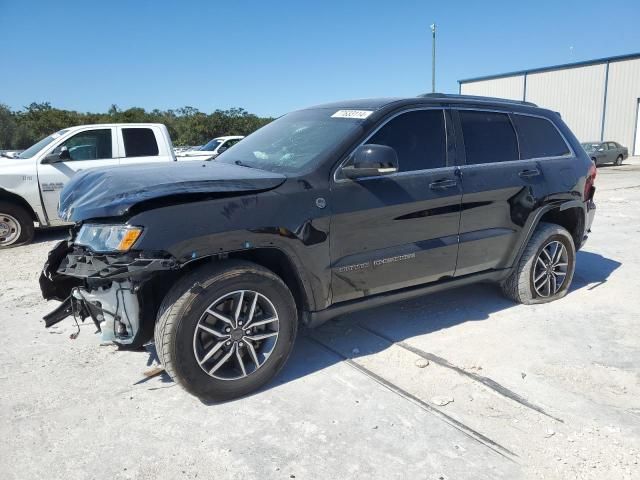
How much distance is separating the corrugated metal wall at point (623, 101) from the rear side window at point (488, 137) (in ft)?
123

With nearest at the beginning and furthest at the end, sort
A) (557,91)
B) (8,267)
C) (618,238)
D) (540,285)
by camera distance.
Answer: (540,285) → (8,267) → (618,238) → (557,91)

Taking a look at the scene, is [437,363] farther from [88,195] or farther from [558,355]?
[88,195]

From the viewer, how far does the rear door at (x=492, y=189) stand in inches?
158

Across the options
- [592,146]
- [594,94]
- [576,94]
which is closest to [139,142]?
[592,146]

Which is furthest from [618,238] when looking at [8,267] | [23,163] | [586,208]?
[23,163]

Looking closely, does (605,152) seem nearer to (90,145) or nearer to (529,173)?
(529,173)

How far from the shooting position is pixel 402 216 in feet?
11.7

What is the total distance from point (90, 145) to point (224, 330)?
6457mm

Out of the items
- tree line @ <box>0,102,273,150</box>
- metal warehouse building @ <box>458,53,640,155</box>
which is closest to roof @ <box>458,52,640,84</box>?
metal warehouse building @ <box>458,53,640,155</box>

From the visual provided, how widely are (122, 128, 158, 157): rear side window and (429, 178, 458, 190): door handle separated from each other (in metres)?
6.15

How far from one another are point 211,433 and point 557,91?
4380 centimetres

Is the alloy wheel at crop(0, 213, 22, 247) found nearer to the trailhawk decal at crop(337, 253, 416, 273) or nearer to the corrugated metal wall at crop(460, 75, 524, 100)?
the trailhawk decal at crop(337, 253, 416, 273)

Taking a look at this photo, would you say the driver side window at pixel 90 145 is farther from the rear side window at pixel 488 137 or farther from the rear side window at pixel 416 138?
the rear side window at pixel 488 137

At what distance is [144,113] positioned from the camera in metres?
41.4
